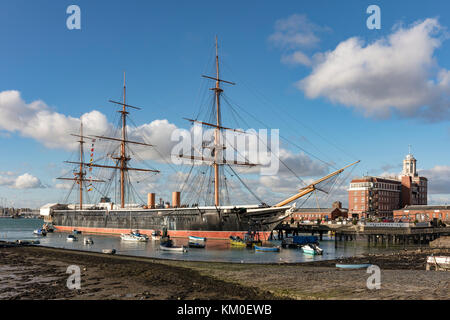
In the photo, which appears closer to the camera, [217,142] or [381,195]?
[217,142]

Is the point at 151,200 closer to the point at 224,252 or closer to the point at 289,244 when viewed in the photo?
the point at 289,244

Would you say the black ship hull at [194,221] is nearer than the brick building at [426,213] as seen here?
Yes

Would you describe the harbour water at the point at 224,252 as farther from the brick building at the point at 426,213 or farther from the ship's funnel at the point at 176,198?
the brick building at the point at 426,213

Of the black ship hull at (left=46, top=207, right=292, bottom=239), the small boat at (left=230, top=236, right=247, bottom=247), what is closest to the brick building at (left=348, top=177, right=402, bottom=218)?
the black ship hull at (left=46, top=207, right=292, bottom=239)

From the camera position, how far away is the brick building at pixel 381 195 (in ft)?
475

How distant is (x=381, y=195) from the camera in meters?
149

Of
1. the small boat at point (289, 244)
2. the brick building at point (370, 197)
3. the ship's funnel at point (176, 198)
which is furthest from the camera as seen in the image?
the brick building at point (370, 197)

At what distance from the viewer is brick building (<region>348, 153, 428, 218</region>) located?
145 meters

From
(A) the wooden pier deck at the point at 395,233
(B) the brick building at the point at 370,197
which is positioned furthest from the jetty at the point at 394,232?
(B) the brick building at the point at 370,197

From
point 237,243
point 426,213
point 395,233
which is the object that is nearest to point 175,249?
point 237,243

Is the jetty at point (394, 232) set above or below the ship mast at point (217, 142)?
below

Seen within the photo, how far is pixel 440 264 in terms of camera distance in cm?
2834

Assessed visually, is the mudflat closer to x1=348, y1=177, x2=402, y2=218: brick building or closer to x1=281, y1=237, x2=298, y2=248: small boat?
x1=281, y1=237, x2=298, y2=248: small boat
